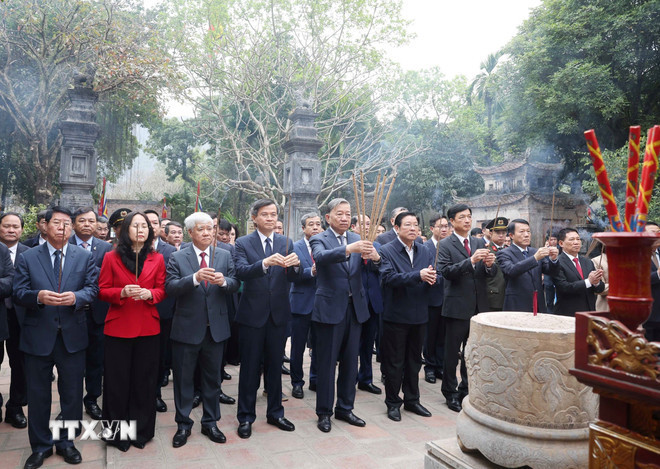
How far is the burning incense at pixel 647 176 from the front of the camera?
Result: 153 cm

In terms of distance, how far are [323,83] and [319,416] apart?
11.8 meters

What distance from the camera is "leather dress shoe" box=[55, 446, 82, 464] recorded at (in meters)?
2.80

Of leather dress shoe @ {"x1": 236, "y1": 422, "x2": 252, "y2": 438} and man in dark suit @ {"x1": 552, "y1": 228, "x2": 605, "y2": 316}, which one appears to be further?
man in dark suit @ {"x1": 552, "y1": 228, "x2": 605, "y2": 316}

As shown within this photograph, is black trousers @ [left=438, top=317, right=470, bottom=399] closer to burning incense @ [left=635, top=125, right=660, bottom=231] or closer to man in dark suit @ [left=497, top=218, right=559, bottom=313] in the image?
man in dark suit @ [left=497, top=218, right=559, bottom=313]

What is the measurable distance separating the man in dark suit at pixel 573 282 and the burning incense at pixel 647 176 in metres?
3.09

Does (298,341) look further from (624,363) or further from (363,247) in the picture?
(624,363)

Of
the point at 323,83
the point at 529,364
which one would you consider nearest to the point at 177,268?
the point at 529,364

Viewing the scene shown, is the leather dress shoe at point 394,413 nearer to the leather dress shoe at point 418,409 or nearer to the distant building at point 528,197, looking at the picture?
the leather dress shoe at point 418,409


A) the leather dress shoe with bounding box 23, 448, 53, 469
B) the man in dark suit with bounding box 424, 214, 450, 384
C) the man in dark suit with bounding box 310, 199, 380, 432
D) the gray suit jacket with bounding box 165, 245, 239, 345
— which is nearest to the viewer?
the leather dress shoe with bounding box 23, 448, 53, 469

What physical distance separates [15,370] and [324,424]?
7.86 feet

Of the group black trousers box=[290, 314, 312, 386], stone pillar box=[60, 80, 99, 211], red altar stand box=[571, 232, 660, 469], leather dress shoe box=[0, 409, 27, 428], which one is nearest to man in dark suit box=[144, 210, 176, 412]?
leather dress shoe box=[0, 409, 27, 428]

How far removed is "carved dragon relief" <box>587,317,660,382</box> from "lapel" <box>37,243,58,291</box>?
3014 millimetres

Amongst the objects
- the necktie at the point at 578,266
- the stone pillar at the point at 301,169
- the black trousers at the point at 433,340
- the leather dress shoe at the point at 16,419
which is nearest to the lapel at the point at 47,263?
the leather dress shoe at the point at 16,419

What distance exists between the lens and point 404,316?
3.69 metres
